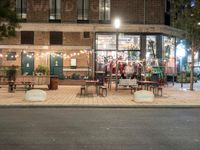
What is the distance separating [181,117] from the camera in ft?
53.5

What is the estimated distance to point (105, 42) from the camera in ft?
137

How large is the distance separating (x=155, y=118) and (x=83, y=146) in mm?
6093

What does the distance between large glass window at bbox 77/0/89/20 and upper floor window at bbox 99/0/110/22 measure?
1304 millimetres

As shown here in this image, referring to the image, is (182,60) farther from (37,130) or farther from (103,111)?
(37,130)

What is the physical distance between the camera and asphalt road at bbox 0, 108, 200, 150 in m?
→ 10.5

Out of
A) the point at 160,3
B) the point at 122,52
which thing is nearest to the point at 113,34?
the point at 122,52

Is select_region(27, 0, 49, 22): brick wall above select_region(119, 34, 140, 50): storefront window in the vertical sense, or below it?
above

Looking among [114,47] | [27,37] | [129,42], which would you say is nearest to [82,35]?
[114,47]

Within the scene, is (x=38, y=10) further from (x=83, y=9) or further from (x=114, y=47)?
(x=114, y=47)

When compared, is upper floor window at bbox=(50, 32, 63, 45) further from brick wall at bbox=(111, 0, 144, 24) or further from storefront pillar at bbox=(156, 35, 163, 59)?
storefront pillar at bbox=(156, 35, 163, 59)

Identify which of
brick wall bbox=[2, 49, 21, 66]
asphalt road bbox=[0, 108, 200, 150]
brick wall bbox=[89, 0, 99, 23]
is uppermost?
brick wall bbox=[89, 0, 99, 23]

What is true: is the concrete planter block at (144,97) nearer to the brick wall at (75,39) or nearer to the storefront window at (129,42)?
the brick wall at (75,39)

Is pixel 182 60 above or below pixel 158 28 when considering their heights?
below

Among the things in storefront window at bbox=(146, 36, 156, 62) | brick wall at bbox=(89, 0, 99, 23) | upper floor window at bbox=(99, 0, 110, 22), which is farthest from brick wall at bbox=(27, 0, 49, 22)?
storefront window at bbox=(146, 36, 156, 62)
